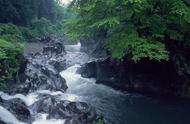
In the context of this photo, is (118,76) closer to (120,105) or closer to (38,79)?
(120,105)

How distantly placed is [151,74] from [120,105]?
160 inches

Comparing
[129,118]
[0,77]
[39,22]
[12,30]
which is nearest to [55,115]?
[129,118]

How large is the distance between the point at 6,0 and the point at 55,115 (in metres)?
47.8

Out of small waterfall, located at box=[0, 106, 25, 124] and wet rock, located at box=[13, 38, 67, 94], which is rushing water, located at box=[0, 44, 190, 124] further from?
wet rock, located at box=[13, 38, 67, 94]

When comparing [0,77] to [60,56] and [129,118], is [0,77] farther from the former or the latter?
[60,56]

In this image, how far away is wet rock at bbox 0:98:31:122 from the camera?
63.3ft

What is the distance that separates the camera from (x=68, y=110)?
1994cm

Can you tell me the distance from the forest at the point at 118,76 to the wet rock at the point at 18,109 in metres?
0.05

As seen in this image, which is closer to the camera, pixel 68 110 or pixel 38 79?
pixel 68 110

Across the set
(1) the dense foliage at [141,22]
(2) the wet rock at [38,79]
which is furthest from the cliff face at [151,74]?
(2) the wet rock at [38,79]

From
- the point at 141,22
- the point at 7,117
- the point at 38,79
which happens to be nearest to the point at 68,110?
the point at 7,117

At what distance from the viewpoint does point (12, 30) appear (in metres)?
59.5

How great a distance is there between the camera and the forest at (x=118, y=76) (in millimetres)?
20516

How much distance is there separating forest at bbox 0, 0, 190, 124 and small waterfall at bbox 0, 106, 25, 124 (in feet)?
0.20
